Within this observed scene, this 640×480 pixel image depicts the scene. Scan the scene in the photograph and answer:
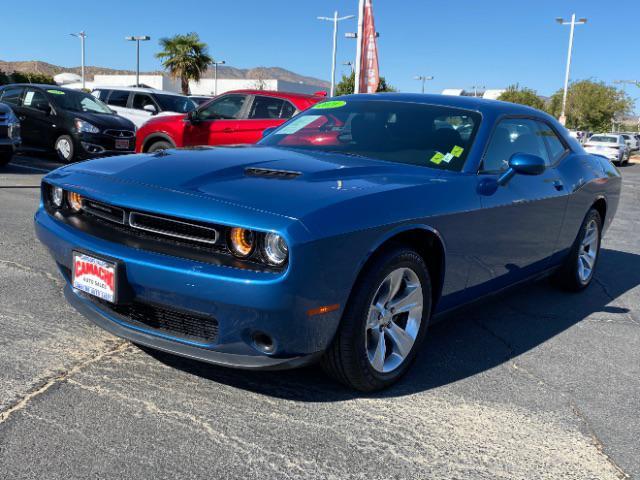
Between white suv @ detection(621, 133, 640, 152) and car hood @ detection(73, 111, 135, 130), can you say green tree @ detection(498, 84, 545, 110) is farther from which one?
car hood @ detection(73, 111, 135, 130)

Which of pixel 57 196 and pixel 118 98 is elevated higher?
pixel 118 98

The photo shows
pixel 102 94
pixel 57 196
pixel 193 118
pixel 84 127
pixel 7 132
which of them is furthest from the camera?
pixel 102 94

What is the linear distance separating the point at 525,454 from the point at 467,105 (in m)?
2.30

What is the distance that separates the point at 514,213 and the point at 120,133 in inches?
412

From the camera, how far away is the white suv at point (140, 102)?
629 inches

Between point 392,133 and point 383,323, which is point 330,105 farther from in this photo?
point 383,323

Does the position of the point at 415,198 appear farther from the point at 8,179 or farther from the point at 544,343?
the point at 8,179

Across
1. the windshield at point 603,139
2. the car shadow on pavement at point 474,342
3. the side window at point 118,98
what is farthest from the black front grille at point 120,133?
the windshield at point 603,139

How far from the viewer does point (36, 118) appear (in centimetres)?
1285

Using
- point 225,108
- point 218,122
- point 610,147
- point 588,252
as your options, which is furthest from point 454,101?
point 610,147

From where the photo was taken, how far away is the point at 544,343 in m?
4.06

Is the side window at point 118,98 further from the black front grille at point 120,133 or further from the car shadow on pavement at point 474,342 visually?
the car shadow on pavement at point 474,342

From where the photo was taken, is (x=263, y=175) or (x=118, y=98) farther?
(x=118, y=98)

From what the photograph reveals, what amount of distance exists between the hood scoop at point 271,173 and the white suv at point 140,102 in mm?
13158
